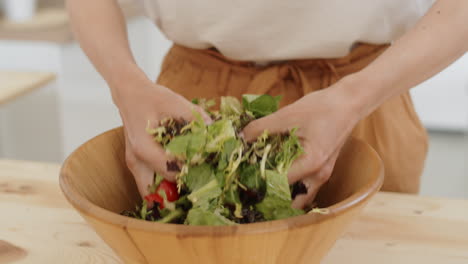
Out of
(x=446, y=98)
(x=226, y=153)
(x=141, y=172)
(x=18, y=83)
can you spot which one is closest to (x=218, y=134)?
(x=226, y=153)

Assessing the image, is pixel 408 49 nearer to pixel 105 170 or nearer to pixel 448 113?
pixel 105 170

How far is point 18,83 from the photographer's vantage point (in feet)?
6.39

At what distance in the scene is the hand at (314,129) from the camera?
2.38ft

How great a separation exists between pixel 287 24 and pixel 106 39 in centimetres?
32

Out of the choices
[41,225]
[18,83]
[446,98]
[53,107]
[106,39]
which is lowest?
[446,98]

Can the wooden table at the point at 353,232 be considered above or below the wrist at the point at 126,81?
below

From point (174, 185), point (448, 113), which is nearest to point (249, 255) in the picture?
point (174, 185)

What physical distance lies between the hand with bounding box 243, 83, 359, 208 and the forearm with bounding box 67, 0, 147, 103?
0.76 ft

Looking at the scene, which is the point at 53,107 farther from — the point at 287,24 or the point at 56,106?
the point at 287,24

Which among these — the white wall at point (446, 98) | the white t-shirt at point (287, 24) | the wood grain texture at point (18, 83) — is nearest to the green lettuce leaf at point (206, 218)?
the white t-shirt at point (287, 24)

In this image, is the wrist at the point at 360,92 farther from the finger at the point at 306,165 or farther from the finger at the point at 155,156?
the finger at the point at 155,156

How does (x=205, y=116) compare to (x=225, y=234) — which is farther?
(x=205, y=116)

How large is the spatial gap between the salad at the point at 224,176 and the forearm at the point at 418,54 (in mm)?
158

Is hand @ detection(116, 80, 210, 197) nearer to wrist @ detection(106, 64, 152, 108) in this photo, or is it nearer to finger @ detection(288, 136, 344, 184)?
wrist @ detection(106, 64, 152, 108)
